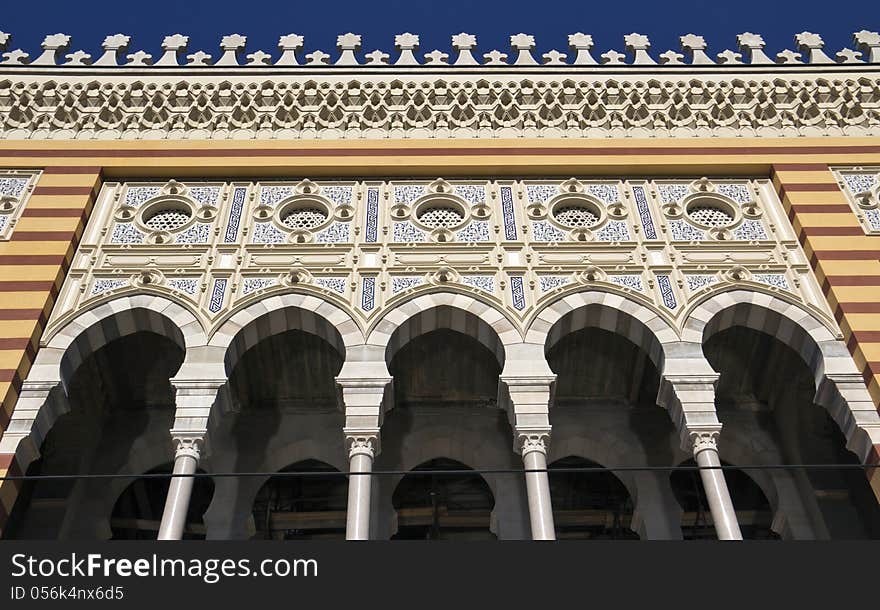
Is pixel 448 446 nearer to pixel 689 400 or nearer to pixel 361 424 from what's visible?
pixel 361 424

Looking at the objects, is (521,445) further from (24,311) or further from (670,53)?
(670,53)

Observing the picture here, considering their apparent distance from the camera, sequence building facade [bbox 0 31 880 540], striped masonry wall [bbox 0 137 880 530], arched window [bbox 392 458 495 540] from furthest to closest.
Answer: arched window [bbox 392 458 495 540], striped masonry wall [bbox 0 137 880 530], building facade [bbox 0 31 880 540]

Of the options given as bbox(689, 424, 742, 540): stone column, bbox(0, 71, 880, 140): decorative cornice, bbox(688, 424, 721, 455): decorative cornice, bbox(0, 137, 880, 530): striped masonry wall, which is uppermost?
bbox(0, 71, 880, 140): decorative cornice

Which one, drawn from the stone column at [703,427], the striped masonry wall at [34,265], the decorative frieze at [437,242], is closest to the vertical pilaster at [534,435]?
the decorative frieze at [437,242]

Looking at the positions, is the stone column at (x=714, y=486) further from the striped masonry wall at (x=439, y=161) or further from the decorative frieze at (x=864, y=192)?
the decorative frieze at (x=864, y=192)

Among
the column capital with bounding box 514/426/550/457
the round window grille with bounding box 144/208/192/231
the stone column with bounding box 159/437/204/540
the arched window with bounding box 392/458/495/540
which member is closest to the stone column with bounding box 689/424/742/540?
the column capital with bounding box 514/426/550/457

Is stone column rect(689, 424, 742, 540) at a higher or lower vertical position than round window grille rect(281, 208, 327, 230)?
lower

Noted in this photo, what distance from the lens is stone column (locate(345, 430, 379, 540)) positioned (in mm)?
7430

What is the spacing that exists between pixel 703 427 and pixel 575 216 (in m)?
2.95

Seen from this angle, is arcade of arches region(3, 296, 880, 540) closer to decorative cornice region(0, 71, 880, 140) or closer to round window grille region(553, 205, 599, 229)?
round window grille region(553, 205, 599, 229)

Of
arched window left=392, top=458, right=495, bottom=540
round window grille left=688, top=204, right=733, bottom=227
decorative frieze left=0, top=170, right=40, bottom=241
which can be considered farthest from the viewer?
arched window left=392, top=458, right=495, bottom=540

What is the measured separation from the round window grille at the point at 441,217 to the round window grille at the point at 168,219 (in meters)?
2.45

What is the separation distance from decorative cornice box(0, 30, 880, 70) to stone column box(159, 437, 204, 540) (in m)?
5.04

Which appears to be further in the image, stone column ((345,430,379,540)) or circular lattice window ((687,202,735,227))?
circular lattice window ((687,202,735,227))
